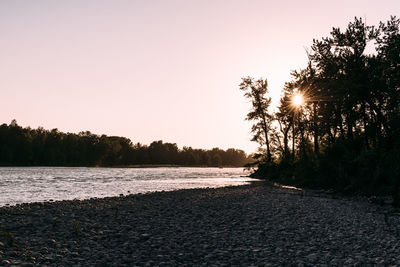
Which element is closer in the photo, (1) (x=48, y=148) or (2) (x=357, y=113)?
(2) (x=357, y=113)

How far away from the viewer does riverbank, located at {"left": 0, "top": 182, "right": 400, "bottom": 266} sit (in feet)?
36.1

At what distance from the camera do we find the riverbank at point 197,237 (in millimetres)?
11008

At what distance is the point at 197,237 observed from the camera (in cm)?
1405

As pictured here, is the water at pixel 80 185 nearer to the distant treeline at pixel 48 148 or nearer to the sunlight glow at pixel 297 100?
the sunlight glow at pixel 297 100

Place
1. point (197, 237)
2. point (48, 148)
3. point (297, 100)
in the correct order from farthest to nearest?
point (48, 148), point (297, 100), point (197, 237)

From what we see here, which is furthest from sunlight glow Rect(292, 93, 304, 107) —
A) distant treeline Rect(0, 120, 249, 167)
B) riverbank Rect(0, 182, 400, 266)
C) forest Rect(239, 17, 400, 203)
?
distant treeline Rect(0, 120, 249, 167)

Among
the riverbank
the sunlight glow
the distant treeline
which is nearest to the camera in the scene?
the riverbank

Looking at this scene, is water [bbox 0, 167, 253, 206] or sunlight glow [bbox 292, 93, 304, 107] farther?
sunlight glow [bbox 292, 93, 304, 107]

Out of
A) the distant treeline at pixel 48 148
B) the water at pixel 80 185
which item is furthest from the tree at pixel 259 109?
the distant treeline at pixel 48 148

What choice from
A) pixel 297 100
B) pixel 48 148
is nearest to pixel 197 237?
pixel 297 100

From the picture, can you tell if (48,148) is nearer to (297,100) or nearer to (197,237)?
(297,100)

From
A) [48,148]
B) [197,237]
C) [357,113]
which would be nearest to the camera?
[197,237]

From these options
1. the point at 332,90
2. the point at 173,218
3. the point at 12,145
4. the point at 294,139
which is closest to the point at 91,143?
the point at 12,145

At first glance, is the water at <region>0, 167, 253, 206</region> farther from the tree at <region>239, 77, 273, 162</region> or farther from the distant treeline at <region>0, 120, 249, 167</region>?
the distant treeline at <region>0, 120, 249, 167</region>
